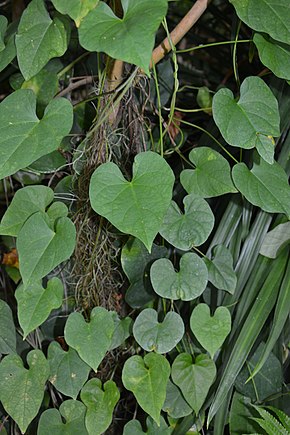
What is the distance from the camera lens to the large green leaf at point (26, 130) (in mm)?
879

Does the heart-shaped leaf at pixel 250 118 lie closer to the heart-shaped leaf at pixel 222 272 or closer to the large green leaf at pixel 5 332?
the heart-shaped leaf at pixel 222 272

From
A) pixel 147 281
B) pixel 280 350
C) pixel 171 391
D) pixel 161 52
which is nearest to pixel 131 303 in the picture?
pixel 147 281

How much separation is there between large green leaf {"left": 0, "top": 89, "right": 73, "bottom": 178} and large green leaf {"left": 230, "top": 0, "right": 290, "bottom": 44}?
0.30 meters

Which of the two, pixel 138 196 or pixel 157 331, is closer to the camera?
pixel 138 196

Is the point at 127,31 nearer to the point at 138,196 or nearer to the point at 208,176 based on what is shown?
the point at 138,196

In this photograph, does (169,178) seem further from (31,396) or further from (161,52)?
(31,396)

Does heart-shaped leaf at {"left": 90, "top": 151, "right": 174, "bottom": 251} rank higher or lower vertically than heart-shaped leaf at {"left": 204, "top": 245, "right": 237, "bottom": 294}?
higher

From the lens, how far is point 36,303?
3.39ft

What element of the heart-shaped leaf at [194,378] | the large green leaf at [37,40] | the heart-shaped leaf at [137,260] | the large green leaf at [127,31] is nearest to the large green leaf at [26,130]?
the large green leaf at [37,40]

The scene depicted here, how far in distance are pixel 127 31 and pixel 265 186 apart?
381 mm

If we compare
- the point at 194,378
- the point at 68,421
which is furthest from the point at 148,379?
the point at 68,421

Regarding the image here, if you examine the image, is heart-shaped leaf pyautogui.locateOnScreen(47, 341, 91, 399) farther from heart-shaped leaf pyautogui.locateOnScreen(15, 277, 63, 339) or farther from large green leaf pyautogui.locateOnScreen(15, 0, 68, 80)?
large green leaf pyautogui.locateOnScreen(15, 0, 68, 80)

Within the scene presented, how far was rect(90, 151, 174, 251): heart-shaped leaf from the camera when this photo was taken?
2.80ft

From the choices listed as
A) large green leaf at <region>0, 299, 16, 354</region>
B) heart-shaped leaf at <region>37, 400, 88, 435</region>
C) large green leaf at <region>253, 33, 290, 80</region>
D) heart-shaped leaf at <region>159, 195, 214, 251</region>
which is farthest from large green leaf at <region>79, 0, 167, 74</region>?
heart-shaped leaf at <region>37, 400, 88, 435</region>
